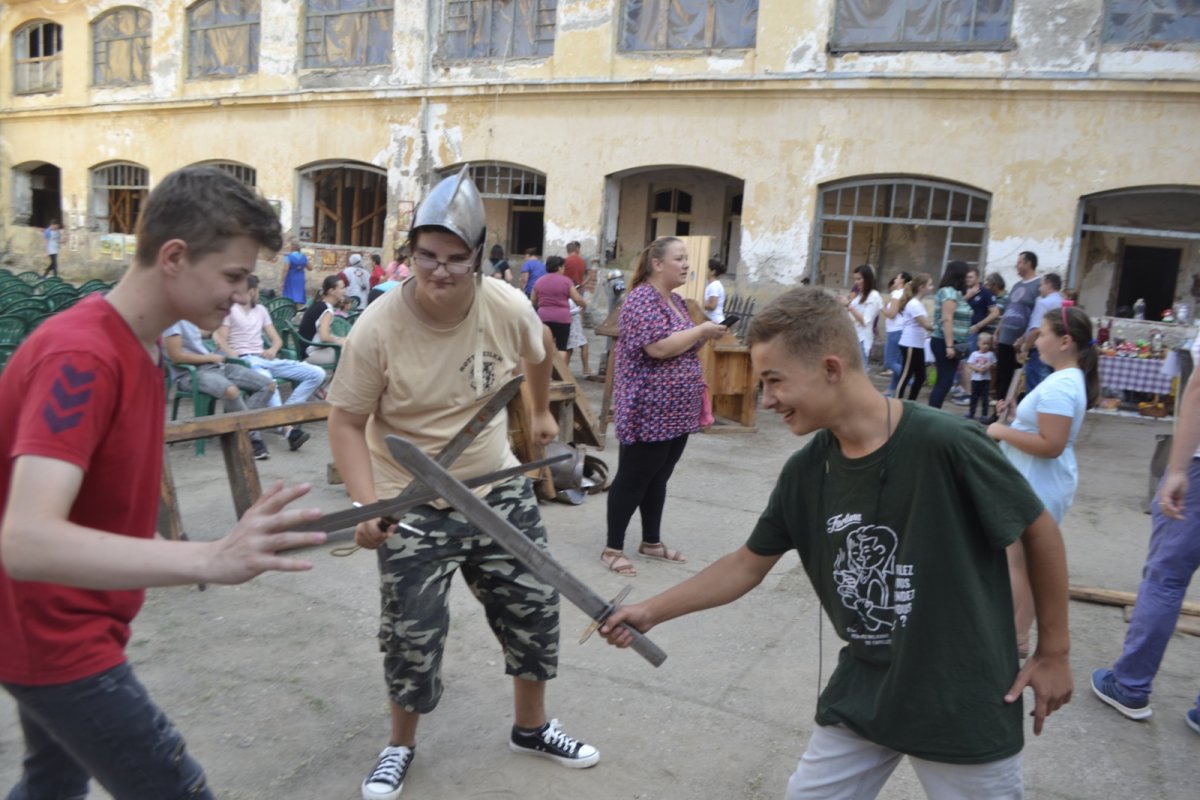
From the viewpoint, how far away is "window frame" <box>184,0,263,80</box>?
20469 millimetres

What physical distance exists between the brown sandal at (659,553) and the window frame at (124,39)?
2182cm

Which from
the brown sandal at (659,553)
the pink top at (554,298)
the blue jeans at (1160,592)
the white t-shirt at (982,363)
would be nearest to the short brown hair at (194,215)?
the blue jeans at (1160,592)

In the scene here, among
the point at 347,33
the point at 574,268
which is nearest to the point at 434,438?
the point at 574,268

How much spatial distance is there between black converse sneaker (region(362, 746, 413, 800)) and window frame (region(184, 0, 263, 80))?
2022 centimetres

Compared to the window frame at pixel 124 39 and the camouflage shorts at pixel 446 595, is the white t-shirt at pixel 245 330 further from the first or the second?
the window frame at pixel 124 39

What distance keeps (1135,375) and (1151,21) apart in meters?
4.99

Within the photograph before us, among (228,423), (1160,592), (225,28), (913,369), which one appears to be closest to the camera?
(1160,592)

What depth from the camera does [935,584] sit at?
2039 millimetres

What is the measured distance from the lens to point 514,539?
2080 mm

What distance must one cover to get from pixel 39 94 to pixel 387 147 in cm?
1240

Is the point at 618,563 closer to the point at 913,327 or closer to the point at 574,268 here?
the point at 913,327

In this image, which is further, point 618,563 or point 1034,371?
point 1034,371

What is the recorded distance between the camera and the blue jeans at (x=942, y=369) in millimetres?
10244

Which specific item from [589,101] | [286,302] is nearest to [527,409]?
[286,302]
